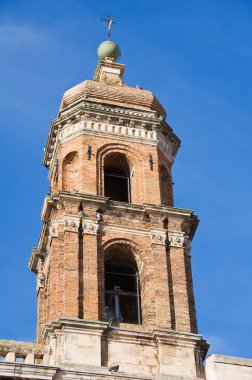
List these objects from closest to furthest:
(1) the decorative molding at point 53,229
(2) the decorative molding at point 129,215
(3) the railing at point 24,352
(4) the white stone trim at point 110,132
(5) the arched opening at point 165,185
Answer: (3) the railing at point 24,352
(1) the decorative molding at point 53,229
(2) the decorative molding at point 129,215
(5) the arched opening at point 165,185
(4) the white stone trim at point 110,132

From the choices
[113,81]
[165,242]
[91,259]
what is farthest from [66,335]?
[113,81]

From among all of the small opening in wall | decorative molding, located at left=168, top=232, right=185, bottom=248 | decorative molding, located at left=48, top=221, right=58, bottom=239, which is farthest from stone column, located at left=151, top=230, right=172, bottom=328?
decorative molding, located at left=48, top=221, right=58, bottom=239

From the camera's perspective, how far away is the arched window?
32.2 metres

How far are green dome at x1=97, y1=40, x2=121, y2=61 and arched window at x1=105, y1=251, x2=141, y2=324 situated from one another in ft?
34.5

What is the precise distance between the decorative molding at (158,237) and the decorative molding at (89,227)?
180 centimetres

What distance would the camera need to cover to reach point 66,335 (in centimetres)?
2950

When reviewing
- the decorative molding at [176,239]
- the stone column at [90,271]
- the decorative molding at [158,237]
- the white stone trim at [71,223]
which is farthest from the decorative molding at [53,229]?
the decorative molding at [176,239]

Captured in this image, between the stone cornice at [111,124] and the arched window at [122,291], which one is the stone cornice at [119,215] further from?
the stone cornice at [111,124]

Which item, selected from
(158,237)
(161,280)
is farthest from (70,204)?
(161,280)

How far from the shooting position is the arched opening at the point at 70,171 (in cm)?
3469

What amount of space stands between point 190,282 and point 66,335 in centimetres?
488

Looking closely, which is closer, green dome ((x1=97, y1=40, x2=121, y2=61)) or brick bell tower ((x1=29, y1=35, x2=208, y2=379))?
brick bell tower ((x1=29, y1=35, x2=208, y2=379))

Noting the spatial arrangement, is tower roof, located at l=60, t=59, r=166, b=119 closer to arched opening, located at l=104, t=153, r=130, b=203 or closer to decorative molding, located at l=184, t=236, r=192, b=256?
arched opening, located at l=104, t=153, r=130, b=203

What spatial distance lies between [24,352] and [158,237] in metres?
5.90
